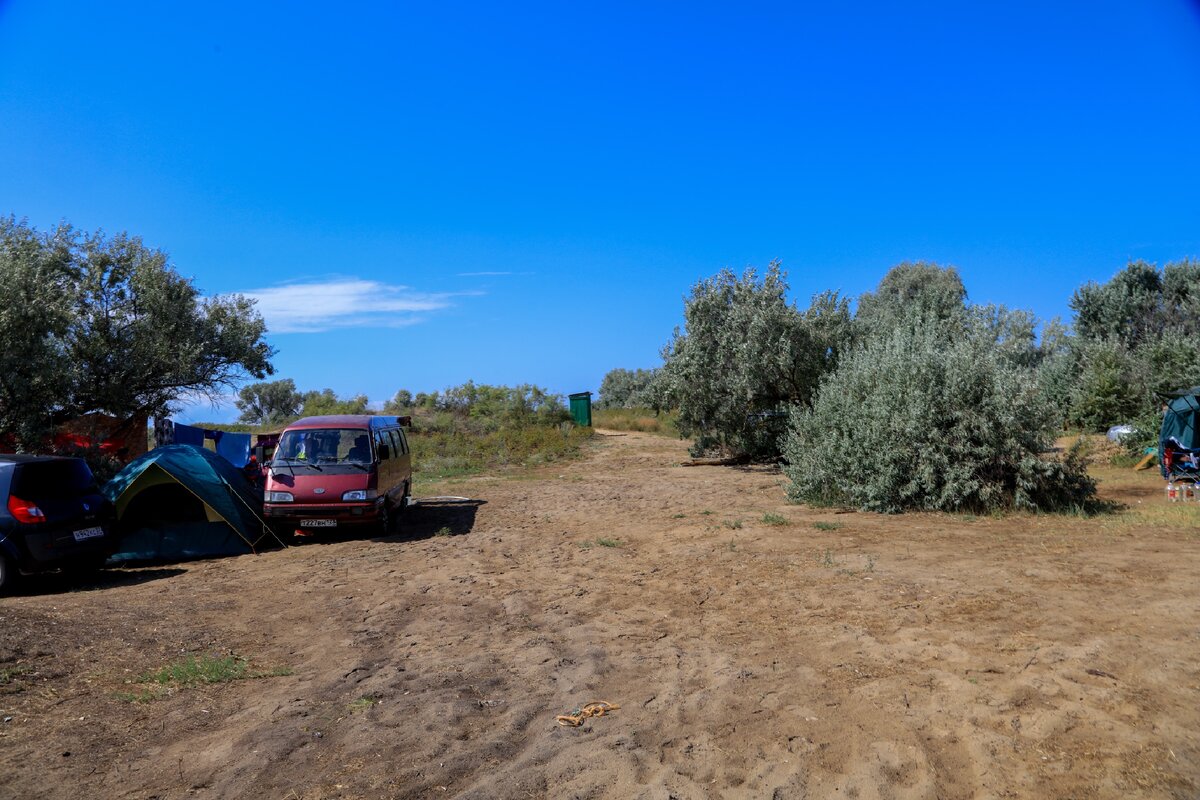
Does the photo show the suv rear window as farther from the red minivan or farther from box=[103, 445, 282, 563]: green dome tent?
the red minivan

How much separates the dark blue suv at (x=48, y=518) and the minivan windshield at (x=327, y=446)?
3.09 m

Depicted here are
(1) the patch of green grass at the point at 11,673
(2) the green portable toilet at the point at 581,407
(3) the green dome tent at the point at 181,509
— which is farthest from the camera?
(2) the green portable toilet at the point at 581,407

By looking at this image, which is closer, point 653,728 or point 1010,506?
point 653,728

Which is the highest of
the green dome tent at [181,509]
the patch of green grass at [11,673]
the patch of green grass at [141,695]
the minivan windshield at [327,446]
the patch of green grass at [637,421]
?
the patch of green grass at [637,421]

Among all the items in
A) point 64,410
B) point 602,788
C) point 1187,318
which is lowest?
point 602,788

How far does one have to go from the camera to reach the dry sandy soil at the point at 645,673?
4.27m

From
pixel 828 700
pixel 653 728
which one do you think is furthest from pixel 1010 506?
pixel 653 728

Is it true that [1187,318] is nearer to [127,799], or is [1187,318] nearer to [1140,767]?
[1140,767]

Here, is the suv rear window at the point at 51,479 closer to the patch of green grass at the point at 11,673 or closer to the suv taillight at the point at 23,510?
the suv taillight at the point at 23,510

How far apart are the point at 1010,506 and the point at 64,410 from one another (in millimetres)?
16121

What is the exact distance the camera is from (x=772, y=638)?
22.0 feet

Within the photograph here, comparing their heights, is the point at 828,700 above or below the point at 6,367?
below

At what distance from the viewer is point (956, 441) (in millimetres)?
13000

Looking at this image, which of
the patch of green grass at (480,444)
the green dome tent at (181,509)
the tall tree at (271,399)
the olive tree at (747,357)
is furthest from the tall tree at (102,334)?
the tall tree at (271,399)
